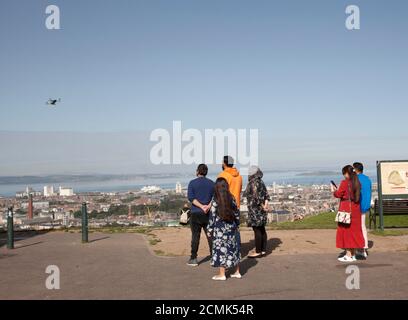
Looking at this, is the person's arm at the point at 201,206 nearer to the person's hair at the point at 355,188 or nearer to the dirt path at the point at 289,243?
the dirt path at the point at 289,243

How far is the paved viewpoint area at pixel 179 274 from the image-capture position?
7.28 meters

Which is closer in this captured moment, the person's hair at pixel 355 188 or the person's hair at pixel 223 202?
the person's hair at pixel 223 202

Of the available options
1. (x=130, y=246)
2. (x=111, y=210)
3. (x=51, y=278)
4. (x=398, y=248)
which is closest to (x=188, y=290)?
(x=51, y=278)

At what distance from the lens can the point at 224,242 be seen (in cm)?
840

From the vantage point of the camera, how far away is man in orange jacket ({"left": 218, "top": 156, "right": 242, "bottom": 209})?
9.58 m

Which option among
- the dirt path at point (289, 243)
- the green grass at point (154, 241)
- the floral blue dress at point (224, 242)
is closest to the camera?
the floral blue dress at point (224, 242)

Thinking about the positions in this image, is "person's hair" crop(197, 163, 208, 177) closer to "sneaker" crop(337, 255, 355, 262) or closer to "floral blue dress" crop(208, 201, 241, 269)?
"floral blue dress" crop(208, 201, 241, 269)

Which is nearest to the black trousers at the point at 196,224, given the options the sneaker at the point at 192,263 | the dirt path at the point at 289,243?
the sneaker at the point at 192,263

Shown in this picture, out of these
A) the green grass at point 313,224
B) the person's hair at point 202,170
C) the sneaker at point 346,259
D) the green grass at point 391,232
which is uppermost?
the person's hair at point 202,170

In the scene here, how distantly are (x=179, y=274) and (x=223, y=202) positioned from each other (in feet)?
5.09

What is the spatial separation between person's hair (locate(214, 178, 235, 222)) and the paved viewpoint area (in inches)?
42.4

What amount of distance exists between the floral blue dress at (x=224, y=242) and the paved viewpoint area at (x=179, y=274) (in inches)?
13.9

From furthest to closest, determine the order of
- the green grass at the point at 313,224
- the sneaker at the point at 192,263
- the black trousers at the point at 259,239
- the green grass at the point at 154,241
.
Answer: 1. the green grass at the point at 313,224
2. the green grass at the point at 154,241
3. the black trousers at the point at 259,239
4. the sneaker at the point at 192,263

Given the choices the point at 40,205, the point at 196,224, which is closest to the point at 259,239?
the point at 196,224
